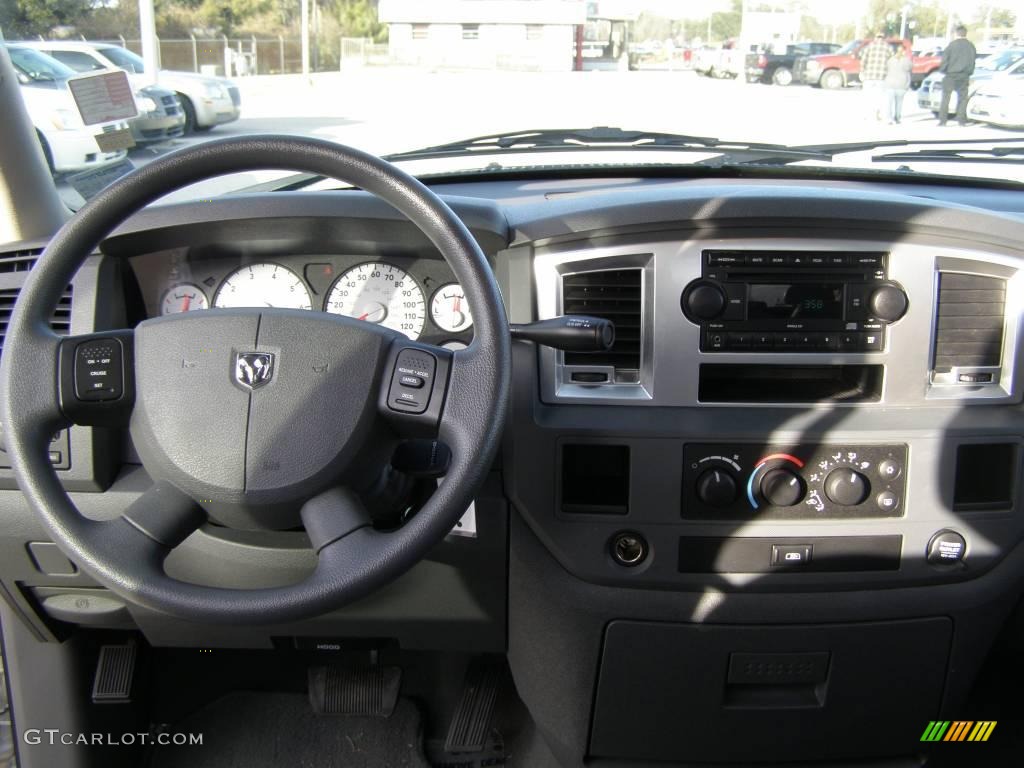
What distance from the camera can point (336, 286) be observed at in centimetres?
191

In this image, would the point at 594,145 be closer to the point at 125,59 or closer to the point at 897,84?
the point at 897,84

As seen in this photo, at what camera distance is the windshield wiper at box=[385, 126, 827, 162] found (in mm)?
2475

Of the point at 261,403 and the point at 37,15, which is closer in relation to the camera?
the point at 261,403

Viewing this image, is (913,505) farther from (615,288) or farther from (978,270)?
(615,288)

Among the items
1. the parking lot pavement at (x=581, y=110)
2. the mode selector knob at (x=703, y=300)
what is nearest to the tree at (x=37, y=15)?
the parking lot pavement at (x=581, y=110)

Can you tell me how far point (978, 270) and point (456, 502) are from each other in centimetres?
120

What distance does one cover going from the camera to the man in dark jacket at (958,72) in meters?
2.62

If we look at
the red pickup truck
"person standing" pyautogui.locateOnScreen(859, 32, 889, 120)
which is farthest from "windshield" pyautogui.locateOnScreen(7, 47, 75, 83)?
"person standing" pyautogui.locateOnScreen(859, 32, 889, 120)

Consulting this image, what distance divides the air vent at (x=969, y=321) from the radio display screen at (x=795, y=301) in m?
0.22

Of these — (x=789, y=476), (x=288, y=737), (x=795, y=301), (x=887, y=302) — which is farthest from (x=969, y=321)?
(x=288, y=737)

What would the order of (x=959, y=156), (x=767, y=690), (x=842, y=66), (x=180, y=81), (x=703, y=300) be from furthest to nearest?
(x=180, y=81) → (x=842, y=66) → (x=959, y=156) → (x=767, y=690) → (x=703, y=300)

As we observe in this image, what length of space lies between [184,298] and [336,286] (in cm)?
34

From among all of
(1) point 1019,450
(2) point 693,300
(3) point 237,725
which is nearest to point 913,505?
(1) point 1019,450

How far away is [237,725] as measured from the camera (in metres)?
2.75
